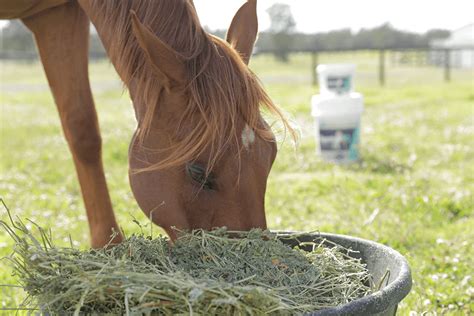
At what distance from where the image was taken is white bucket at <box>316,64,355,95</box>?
677cm

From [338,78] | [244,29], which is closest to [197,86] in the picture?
[244,29]

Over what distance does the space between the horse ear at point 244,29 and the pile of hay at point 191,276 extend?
86cm

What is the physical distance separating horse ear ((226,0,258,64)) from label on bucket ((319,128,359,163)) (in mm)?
3998

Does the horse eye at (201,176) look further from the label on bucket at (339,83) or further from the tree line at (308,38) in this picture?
the tree line at (308,38)

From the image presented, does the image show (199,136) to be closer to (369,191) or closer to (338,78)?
(369,191)

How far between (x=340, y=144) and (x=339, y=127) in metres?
0.19

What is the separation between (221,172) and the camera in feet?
6.82

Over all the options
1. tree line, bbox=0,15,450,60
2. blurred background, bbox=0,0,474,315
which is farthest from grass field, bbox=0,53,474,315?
tree line, bbox=0,15,450,60

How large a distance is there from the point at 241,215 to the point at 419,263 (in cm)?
159

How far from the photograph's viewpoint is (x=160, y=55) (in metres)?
2.04

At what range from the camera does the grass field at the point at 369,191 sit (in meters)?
3.23

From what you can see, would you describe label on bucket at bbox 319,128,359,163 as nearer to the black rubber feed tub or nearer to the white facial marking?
the black rubber feed tub

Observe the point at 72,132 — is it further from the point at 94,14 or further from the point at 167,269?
the point at 167,269

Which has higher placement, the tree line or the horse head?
the horse head
